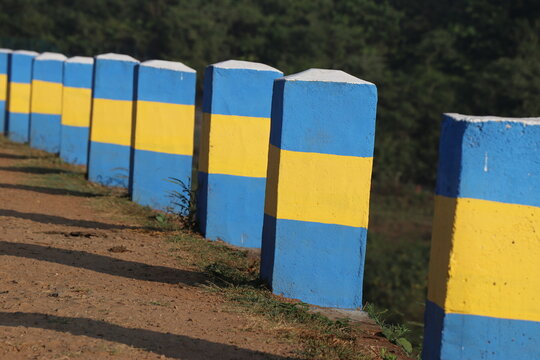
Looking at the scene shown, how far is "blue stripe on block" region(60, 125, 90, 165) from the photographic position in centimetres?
1521

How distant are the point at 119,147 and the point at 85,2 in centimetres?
3610

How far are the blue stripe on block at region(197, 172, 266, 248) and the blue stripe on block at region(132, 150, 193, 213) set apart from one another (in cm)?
199

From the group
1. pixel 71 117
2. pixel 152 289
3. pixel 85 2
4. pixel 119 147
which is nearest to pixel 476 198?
pixel 152 289

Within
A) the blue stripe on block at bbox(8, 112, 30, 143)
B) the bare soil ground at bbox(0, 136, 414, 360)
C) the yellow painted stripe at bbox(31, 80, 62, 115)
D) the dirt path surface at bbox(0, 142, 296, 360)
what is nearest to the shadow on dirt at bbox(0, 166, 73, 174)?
the yellow painted stripe at bbox(31, 80, 62, 115)

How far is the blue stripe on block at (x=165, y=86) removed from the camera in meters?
10.8

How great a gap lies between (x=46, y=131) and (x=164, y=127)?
25.0 ft

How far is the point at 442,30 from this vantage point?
38.7 meters

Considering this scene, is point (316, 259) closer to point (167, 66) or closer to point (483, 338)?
point (483, 338)

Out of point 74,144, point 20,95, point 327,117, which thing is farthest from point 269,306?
point 20,95

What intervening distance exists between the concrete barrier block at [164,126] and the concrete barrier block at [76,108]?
4.10m

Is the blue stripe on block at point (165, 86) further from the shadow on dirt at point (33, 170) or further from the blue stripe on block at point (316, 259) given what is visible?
the blue stripe on block at point (316, 259)

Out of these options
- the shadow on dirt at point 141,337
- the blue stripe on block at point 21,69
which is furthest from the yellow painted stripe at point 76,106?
the shadow on dirt at point 141,337

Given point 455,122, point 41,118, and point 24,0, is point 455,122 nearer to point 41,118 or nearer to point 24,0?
point 41,118

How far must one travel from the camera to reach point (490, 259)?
15.0ft
